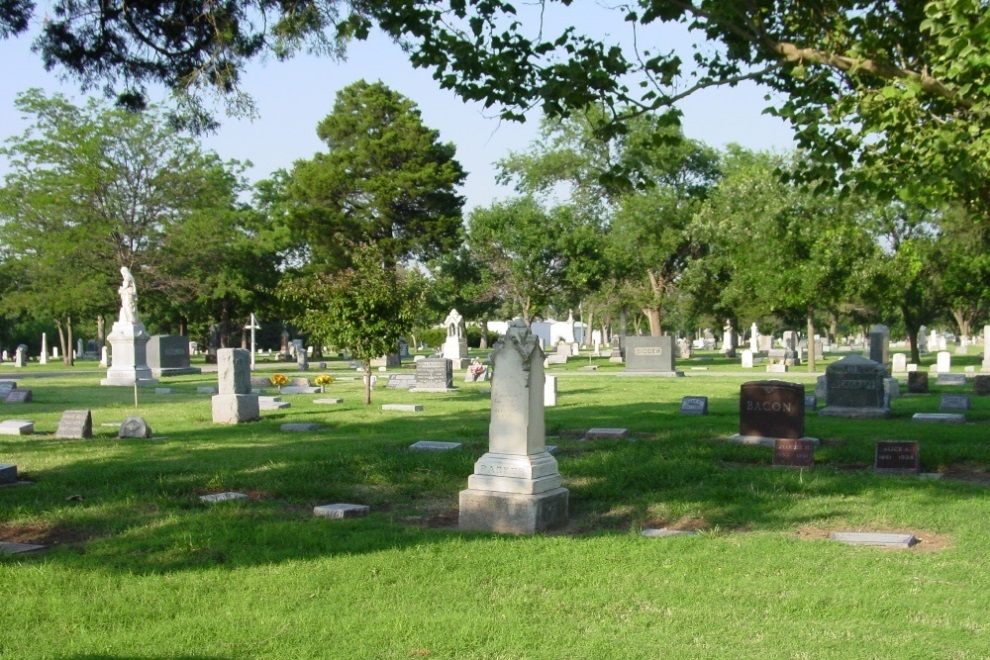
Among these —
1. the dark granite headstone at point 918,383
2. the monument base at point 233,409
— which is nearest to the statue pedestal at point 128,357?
the monument base at point 233,409

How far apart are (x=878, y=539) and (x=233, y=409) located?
13.1m

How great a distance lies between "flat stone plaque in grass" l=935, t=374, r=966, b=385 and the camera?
28562 mm

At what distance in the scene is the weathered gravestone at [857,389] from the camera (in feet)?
62.5

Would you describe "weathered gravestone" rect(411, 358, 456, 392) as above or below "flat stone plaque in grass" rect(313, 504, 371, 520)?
above

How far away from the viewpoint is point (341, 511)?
9.48 metres

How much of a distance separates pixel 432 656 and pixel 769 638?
6.13 ft

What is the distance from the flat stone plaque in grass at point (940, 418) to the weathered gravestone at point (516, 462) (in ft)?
36.3

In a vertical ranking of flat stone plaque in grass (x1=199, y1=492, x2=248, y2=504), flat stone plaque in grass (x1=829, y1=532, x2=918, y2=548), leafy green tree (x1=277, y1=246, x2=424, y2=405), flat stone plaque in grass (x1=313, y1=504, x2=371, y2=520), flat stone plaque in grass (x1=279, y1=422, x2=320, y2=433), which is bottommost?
flat stone plaque in grass (x1=829, y1=532, x2=918, y2=548)

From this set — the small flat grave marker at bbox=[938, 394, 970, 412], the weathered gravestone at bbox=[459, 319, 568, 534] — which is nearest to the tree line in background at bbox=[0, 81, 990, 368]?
the small flat grave marker at bbox=[938, 394, 970, 412]

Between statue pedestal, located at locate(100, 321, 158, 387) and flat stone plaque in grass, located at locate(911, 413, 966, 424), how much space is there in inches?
955

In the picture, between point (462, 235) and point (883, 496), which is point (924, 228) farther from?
point (883, 496)

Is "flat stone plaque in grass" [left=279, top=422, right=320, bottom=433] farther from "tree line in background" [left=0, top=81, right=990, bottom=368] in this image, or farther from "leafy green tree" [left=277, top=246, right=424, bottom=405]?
"tree line in background" [left=0, top=81, right=990, bottom=368]

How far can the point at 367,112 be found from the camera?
51.8m

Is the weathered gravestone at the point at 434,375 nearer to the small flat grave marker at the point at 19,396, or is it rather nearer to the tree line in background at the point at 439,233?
the small flat grave marker at the point at 19,396
